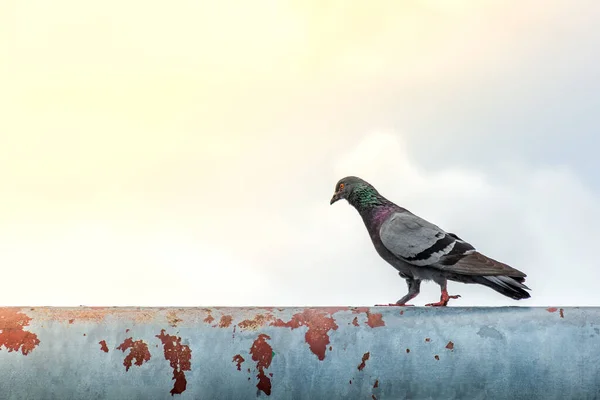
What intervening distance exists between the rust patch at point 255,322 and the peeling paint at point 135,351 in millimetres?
462

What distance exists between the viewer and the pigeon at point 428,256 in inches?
193

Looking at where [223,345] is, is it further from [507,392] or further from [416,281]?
[416,281]

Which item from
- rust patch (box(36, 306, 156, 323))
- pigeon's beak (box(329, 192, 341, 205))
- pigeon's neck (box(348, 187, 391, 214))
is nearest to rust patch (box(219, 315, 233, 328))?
rust patch (box(36, 306, 156, 323))

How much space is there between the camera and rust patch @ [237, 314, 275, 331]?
3303 millimetres

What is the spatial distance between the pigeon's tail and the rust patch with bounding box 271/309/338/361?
6.40 ft

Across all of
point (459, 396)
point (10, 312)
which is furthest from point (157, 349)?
point (459, 396)

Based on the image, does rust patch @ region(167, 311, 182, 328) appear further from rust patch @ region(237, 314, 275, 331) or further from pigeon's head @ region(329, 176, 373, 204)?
pigeon's head @ region(329, 176, 373, 204)

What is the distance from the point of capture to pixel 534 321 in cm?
333

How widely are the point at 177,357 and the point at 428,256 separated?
8.28 feet

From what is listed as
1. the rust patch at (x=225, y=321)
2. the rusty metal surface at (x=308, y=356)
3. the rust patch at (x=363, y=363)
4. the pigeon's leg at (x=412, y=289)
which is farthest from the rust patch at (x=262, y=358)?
the pigeon's leg at (x=412, y=289)

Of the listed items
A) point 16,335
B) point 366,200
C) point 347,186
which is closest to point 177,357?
point 16,335

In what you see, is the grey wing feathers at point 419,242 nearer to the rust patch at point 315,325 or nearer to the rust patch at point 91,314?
the rust patch at point 315,325

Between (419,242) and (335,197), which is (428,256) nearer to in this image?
(419,242)

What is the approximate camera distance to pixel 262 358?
3.23m
